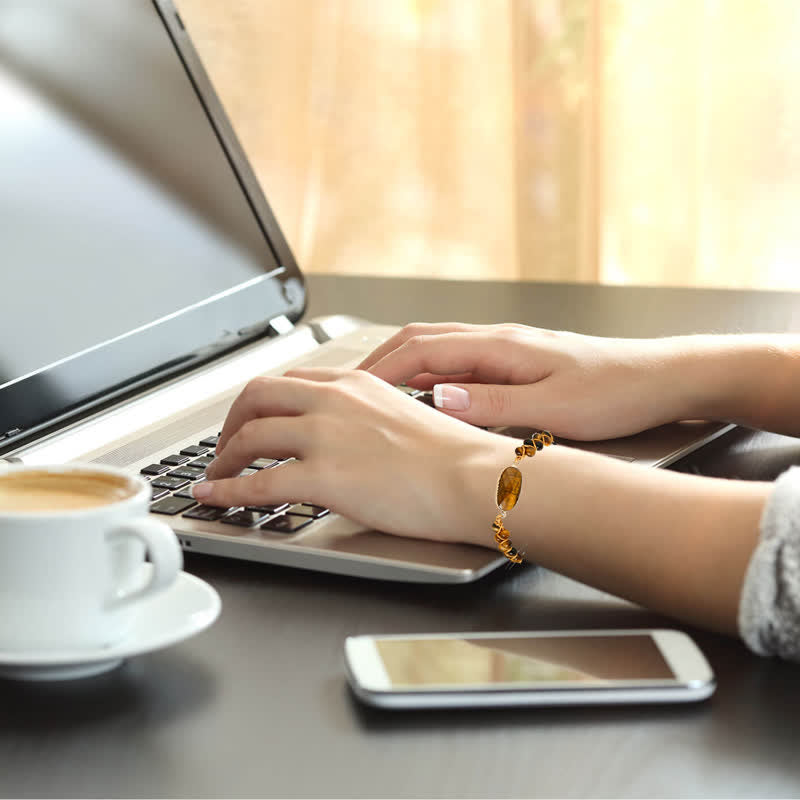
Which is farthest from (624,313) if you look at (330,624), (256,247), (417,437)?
(330,624)

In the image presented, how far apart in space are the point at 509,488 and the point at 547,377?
0.77ft

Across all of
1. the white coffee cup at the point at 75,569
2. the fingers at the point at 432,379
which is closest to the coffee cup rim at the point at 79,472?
the white coffee cup at the point at 75,569

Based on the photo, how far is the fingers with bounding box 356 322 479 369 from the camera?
898 millimetres

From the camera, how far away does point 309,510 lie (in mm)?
685

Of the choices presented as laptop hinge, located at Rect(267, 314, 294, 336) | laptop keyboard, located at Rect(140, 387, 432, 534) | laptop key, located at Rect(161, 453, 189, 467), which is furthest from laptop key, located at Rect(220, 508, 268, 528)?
laptop hinge, located at Rect(267, 314, 294, 336)

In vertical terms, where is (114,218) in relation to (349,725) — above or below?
above

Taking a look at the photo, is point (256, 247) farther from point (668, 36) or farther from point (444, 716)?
point (668, 36)

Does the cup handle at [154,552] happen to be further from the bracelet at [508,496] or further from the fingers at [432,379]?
the fingers at [432,379]

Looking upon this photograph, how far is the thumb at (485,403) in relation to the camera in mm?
820

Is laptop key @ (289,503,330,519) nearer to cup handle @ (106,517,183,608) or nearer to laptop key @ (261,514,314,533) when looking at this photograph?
laptop key @ (261,514,314,533)

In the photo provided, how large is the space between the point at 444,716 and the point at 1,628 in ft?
0.61

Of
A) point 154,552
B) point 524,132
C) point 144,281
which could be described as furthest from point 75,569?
point 524,132

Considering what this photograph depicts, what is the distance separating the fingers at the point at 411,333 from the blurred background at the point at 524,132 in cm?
129

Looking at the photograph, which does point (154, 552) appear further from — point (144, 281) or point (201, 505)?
point (144, 281)
